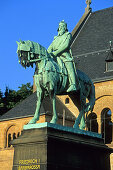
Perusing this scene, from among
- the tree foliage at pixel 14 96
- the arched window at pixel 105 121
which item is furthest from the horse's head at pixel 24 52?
the tree foliage at pixel 14 96

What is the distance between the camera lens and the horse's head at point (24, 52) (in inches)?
458

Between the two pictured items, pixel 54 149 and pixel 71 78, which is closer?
pixel 54 149

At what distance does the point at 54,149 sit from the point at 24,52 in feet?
10.3

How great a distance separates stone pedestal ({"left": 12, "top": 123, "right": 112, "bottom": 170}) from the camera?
10289mm

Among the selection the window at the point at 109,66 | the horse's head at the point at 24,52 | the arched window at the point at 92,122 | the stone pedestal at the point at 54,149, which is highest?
the window at the point at 109,66

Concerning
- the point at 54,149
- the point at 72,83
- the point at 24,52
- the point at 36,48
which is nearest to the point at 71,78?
the point at 72,83

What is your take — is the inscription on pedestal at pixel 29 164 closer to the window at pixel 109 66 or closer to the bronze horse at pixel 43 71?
the bronze horse at pixel 43 71

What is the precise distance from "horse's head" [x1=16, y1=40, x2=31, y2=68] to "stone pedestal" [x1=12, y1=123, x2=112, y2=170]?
2034 millimetres

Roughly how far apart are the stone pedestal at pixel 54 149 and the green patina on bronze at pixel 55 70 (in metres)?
0.64

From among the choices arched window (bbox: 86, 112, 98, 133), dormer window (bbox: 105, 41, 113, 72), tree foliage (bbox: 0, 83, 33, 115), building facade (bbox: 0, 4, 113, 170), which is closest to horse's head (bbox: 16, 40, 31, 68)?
building facade (bbox: 0, 4, 113, 170)

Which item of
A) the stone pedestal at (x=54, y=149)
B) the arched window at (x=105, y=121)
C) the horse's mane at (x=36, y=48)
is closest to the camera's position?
the stone pedestal at (x=54, y=149)

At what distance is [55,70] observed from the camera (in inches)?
463

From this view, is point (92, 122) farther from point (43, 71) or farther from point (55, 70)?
point (43, 71)

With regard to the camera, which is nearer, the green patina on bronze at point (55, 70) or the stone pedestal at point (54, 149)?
the stone pedestal at point (54, 149)
